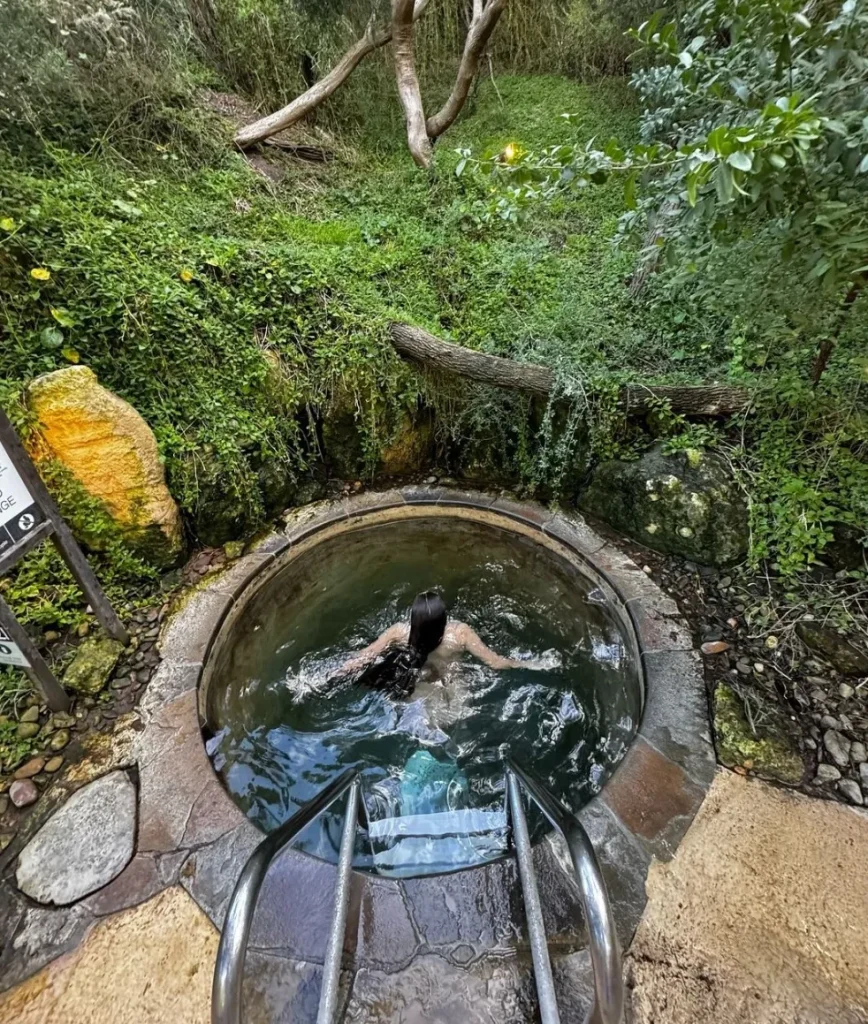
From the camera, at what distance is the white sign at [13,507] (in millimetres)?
2059

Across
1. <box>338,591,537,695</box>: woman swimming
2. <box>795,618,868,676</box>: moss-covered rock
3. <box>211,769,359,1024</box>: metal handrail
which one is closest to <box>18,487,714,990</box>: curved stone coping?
<box>211,769,359,1024</box>: metal handrail

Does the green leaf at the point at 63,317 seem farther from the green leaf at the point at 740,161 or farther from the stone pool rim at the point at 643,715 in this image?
the green leaf at the point at 740,161

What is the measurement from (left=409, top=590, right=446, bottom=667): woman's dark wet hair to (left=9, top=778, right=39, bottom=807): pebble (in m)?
1.82

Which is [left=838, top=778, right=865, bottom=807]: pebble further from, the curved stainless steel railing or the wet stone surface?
the wet stone surface

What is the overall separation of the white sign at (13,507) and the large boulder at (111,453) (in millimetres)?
660

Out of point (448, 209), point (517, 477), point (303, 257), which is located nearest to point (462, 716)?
point (517, 477)

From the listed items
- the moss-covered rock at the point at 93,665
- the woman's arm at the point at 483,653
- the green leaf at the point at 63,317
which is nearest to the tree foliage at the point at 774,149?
the woman's arm at the point at 483,653

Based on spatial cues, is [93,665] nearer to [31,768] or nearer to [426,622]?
[31,768]

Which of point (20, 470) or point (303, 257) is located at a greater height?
point (303, 257)

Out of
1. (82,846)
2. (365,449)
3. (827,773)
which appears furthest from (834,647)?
(82,846)

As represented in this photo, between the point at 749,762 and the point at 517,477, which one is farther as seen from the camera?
the point at 517,477

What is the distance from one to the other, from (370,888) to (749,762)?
1695mm

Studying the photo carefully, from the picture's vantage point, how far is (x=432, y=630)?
2.66 meters

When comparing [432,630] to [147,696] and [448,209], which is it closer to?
[147,696]
